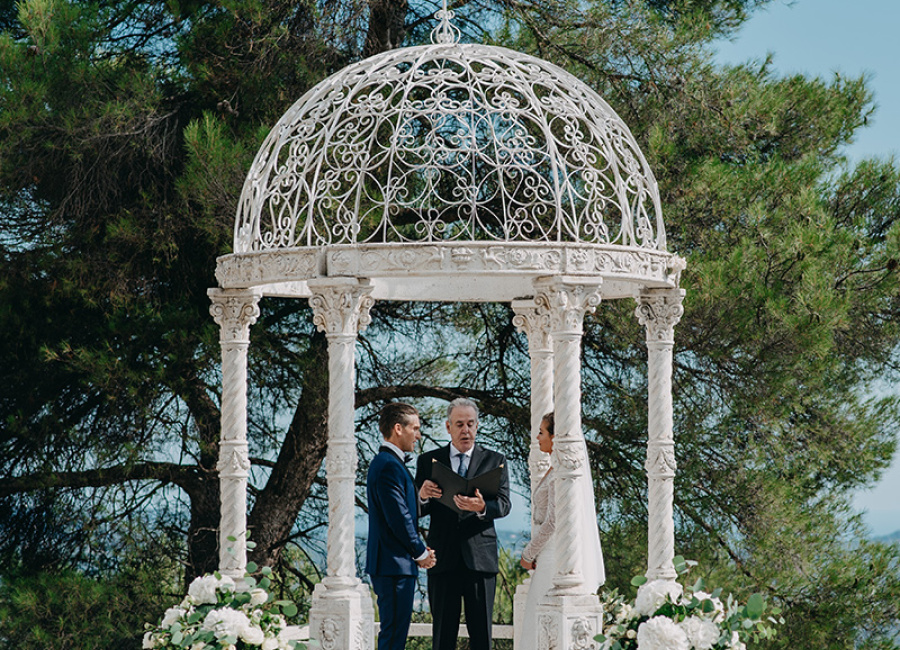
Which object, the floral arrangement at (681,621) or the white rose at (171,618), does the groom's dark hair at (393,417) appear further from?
the floral arrangement at (681,621)

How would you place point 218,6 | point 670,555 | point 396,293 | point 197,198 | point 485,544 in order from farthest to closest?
point 218,6, point 197,198, point 396,293, point 670,555, point 485,544

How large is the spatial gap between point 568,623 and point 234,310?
3.10 m

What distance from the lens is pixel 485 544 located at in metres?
8.58

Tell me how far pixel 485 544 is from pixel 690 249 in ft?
16.7

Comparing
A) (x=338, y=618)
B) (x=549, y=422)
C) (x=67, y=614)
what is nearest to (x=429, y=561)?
(x=338, y=618)

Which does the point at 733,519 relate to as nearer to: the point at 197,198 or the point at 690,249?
the point at 690,249

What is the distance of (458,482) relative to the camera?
841 cm

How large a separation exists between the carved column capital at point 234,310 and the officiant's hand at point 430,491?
1733mm

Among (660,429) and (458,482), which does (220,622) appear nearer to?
(458,482)

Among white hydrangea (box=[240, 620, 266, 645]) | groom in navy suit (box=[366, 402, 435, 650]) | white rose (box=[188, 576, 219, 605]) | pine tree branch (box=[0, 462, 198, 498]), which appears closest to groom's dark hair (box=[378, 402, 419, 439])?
groom in navy suit (box=[366, 402, 435, 650])

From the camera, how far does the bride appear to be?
841 centimetres

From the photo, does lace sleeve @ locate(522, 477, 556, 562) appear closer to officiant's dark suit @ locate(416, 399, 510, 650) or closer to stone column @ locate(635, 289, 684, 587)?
officiant's dark suit @ locate(416, 399, 510, 650)

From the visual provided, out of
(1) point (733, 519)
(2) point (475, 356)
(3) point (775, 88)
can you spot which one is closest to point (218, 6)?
(2) point (475, 356)

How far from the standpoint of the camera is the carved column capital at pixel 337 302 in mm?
8315
